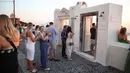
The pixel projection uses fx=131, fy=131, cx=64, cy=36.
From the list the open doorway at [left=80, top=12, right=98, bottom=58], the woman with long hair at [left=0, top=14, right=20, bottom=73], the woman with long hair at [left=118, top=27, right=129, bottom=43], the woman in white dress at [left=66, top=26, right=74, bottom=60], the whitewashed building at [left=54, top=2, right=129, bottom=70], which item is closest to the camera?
the woman with long hair at [left=0, top=14, right=20, bottom=73]

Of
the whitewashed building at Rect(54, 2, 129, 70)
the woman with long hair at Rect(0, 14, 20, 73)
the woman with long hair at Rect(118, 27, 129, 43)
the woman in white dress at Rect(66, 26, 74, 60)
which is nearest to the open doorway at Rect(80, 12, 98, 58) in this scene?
the whitewashed building at Rect(54, 2, 129, 70)

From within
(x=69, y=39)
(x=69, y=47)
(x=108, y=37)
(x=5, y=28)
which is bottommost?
(x=69, y=47)

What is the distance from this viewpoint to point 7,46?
1688mm

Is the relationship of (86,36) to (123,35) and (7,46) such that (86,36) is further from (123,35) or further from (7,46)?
(7,46)

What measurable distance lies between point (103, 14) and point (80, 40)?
234 cm

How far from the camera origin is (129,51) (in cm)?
414

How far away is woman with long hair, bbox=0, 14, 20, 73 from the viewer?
167 cm

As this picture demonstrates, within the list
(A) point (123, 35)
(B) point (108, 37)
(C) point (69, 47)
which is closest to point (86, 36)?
(C) point (69, 47)

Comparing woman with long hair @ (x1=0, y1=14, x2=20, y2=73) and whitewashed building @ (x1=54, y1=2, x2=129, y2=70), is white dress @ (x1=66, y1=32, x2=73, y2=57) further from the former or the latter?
woman with long hair @ (x1=0, y1=14, x2=20, y2=73)

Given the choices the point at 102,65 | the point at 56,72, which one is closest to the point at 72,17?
the point at 102,65

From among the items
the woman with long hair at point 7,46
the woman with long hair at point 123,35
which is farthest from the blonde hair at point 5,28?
the woman with long hair at point 123,35

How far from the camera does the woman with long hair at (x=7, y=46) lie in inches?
65.8

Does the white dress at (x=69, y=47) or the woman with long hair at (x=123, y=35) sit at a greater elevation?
the woman with long hair at (x=123, y=35)

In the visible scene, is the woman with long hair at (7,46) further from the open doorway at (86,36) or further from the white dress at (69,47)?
the open doorway at (86,36)
